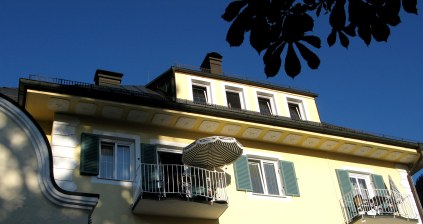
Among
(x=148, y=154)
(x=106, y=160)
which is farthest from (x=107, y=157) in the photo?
(x=148, y=154)

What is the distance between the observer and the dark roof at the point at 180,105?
1446cm

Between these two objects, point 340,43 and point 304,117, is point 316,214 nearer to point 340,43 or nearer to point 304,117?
point 304,117

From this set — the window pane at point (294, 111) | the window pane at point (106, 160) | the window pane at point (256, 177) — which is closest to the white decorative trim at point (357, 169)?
the window pane at point (294, 111)

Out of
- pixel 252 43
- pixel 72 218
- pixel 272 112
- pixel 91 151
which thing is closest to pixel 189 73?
pixel 272 112

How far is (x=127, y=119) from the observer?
1552cm

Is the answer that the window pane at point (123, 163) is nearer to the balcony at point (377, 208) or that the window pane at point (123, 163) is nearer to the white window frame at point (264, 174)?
the white window frame at point (264, 174)

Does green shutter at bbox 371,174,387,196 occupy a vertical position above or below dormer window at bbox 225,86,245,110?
below

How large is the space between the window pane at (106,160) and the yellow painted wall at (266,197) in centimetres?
40

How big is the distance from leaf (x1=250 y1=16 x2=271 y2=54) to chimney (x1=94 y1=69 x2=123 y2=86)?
1260 cm

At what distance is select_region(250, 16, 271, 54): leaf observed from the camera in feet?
19.3

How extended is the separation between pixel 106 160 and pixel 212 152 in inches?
107

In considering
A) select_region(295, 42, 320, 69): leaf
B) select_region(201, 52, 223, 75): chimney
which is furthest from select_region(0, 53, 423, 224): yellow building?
select_region(295, 42, 320, 69): leaf

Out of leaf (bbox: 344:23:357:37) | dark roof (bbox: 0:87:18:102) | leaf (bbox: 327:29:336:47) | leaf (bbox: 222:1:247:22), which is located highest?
dark roof (bbox: 0:87:18:102)

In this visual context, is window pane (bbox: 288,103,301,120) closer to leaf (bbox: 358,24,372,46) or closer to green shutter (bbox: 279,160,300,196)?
green shutter (bbox: 279,160,300,196)
